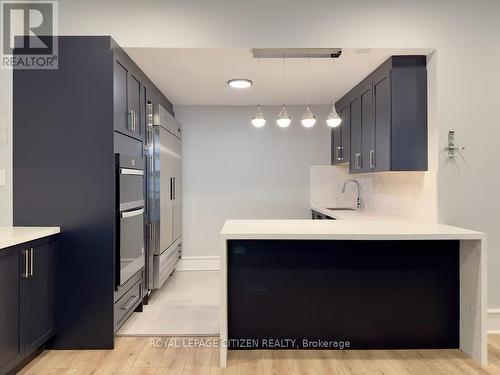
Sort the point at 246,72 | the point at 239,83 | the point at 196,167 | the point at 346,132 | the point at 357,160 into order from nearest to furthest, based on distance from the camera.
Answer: the point at 246,72 < the point at 239,83 < the point at 357,160 < the point at 346,132 < the point at 196,167

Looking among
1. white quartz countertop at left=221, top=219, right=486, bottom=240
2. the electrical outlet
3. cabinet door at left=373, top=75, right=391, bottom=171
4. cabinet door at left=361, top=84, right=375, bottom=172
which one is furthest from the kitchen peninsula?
the electrical outlet


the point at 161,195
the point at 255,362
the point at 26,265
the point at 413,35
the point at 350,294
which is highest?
the point at 413,35

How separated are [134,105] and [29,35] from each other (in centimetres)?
89

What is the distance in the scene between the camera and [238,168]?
5.09 m

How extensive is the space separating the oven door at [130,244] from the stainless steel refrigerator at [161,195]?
0.32 m

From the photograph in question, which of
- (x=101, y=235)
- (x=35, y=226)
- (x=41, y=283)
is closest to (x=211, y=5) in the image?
(x=101, y=235)

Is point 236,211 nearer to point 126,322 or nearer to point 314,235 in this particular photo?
point 126,322

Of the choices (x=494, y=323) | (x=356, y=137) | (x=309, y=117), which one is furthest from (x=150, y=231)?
(x=494, y=323)

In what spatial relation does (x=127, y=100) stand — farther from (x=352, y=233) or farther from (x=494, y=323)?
(x=494, y=323)

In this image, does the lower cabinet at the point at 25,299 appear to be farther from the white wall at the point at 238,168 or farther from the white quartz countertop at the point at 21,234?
the white wall at the point at 238,168

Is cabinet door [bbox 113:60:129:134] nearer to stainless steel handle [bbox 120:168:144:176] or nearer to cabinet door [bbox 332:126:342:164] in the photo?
stainless steel handle [bbox 120:168:144:176]

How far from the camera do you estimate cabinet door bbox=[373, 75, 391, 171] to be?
10.1 feet

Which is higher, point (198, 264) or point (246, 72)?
point (246, 72)

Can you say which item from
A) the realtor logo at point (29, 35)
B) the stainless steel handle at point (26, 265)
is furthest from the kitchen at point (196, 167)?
the stainless steel handle at point (26, 265)
